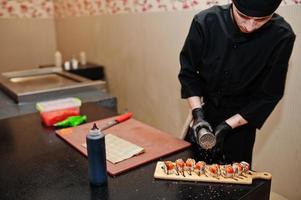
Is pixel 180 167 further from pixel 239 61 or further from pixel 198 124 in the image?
pixel 239 61

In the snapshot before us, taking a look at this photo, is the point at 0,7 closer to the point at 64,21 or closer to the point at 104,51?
the point at 64,21

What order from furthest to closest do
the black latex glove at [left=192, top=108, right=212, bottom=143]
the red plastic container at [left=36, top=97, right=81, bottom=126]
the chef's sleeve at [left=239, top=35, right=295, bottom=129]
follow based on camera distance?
the red plastic container at [left=36, top=97, right=81, bottom=126] → the chef's sleeve at [left=239, top=35, right=295, bottom=129] → the black latex glove at [left=192, top=108, right=212, bottom=143]

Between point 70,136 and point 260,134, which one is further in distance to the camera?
point 260,134

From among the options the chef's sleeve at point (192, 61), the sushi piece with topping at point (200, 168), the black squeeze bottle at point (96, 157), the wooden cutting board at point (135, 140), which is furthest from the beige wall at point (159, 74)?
the black squeeze bottle at point (96, 157)

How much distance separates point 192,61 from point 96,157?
0.73 metres

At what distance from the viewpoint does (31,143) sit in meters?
1.31

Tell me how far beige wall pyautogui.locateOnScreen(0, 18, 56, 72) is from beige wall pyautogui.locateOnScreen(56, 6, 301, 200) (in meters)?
0.44

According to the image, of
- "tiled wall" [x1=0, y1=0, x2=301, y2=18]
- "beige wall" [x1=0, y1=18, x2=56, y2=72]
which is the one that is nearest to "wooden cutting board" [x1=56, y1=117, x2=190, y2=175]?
"tiled wall" [x1=0, y1=0, x2=301, y2=18]

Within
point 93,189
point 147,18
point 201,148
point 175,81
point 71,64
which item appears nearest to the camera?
point 93,189

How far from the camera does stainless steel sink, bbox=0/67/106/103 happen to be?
6.57 ft

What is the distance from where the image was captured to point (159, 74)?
8.87 ft

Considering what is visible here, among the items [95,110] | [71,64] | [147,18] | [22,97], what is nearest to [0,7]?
[71,64]

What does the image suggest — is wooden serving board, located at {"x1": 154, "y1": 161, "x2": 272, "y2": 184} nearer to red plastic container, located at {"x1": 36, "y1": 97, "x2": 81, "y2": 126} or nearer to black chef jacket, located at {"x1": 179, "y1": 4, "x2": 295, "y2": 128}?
black chef jacket, located at {"x1": 179, "y1": 4, "x2": 295, "y2": 128}

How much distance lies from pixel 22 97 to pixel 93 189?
118cm
